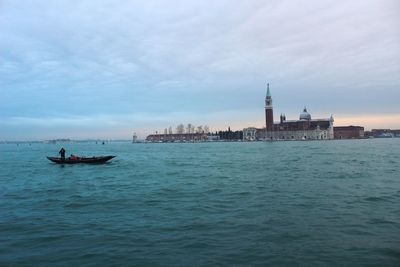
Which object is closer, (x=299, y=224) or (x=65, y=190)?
(x=299, y=224)

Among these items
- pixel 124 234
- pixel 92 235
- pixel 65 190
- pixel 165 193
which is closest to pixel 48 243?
pixel 92 235

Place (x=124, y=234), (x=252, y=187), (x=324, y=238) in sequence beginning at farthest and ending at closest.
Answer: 1. (x=252, y=187)
2. (x=124, y=234)
3. (x=324, y=238)

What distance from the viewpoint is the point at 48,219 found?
531 inches

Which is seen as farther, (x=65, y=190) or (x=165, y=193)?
(x=65, y=190)

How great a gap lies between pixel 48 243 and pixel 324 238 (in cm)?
705

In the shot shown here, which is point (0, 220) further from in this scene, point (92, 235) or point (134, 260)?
point (134, 260)

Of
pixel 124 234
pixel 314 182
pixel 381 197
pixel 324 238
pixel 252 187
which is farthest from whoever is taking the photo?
pixel 314 182

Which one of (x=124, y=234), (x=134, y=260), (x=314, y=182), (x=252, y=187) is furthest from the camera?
(x=314, y=182)

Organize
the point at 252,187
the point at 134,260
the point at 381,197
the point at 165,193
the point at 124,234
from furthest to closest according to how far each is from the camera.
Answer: the point at 252,187 → the point at 165,193 → the point at 381,197 → the point at 124,234 → the point at 134,260

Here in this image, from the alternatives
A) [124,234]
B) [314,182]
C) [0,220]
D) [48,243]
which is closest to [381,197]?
[314,182]

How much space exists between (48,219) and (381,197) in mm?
12891

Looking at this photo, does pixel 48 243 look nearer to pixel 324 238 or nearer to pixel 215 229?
pixel 215 229

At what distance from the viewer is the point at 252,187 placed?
20.4m

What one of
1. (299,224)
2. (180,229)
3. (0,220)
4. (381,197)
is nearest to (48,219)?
(0,220)
